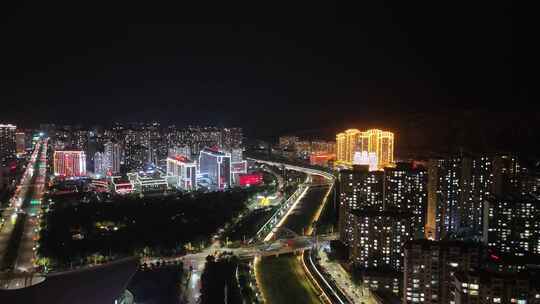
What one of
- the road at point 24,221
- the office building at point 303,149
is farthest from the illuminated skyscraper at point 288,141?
the road at point 24,221

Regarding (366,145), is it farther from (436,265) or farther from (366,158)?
(436,265)

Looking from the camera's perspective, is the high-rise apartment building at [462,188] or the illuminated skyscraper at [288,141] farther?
the illuminated skyscraper at [288,141]

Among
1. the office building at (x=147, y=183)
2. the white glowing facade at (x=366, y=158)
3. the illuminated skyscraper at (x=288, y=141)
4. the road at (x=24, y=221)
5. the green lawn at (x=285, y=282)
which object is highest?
the illuminated skyscraper at (x=288, y=141)

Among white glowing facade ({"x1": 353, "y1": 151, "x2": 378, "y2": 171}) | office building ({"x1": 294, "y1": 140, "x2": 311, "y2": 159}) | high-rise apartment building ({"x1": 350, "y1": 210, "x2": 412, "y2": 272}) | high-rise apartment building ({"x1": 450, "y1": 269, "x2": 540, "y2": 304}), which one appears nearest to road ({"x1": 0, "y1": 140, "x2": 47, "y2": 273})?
high-rise apartment building ({"x1": 350, "y1": 210, "x2": 412, "y2": 272})

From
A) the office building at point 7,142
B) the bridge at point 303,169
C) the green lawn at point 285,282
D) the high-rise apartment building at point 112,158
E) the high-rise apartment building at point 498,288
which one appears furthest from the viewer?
the office building at point 7,142

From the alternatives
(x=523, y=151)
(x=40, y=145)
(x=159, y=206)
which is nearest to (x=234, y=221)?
(x=159, y=206)

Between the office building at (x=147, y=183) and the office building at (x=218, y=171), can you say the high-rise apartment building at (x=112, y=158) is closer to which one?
the office building at (x=147, y=183)

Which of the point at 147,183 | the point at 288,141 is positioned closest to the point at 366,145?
the point at 147,183

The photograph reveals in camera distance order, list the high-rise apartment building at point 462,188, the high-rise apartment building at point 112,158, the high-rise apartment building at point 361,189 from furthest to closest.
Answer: the high-rise apartment building at point 112,158 → the high-rise apartment building at point 361,189 → the high-rise apartment building at point 462,188
